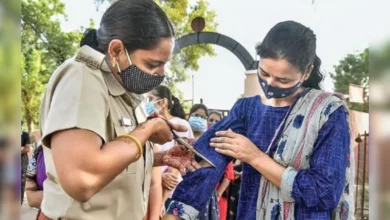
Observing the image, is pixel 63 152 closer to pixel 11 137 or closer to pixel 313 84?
pixel 11 137

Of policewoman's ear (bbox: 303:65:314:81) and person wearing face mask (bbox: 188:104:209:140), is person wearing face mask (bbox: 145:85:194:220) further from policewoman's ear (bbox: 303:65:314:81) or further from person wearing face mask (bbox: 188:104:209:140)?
policewoman's ear (bbox: 303:65:314:81)

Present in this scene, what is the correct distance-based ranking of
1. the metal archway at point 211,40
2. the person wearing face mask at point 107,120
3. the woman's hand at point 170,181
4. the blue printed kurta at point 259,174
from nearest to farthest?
the person wearing face mask at point 107,120, the blue printed kurta at point 259,174, the woman's hand at point 170,181, the metal archway at point 211,40

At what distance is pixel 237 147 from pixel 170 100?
7.12ft

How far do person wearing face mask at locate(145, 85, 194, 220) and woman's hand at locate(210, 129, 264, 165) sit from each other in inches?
7.1

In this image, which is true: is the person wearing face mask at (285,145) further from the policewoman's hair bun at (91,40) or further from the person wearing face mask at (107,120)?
the policewoman's hair bun at (91,40)

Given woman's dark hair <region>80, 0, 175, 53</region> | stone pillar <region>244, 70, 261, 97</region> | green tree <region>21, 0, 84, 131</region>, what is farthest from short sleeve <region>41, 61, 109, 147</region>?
green tree <region>21, 0, 84, 131</region>

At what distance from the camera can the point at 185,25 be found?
13.9ft

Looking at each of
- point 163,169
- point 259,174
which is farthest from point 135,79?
point 163,169

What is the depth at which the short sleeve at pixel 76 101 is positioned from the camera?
1.09 m

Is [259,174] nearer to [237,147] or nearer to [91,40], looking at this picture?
[237,147]

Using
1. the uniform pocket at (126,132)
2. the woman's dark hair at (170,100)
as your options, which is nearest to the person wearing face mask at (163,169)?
the woman's dark hair at (170,100)

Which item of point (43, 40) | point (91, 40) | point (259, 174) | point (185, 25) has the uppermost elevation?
point (43, 40)

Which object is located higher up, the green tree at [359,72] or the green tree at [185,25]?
the green tree at [185,25]

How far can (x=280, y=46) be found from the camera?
4.86 ft
